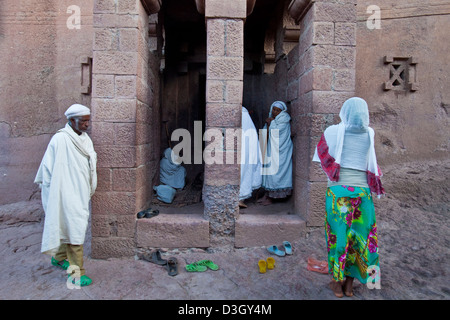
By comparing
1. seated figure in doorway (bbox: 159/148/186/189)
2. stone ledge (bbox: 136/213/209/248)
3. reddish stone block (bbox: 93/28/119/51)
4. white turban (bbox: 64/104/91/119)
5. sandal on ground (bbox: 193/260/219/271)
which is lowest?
sandal on ground (bbox: 193/260/219/271)

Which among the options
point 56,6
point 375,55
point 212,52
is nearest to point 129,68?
point 212,52

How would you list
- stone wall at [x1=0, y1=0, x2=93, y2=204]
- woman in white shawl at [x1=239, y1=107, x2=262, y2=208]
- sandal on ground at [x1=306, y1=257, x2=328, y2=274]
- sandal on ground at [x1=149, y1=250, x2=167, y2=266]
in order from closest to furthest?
sandal on ground at [x1=306, y1=257, x2=328, y2=274] < sandal on ground at [x1=149, y1=250, x2=167, y2=266] < woman in white shawl at [x1=239, y1=107, x2=262, y2=208] < stone wall at [x1=0, y1=0, x2=93, y2=204]

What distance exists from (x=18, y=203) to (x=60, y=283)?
285cm

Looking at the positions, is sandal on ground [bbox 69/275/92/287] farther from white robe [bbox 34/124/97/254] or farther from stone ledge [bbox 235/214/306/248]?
stone ledge [bbox 235/214/306/248]

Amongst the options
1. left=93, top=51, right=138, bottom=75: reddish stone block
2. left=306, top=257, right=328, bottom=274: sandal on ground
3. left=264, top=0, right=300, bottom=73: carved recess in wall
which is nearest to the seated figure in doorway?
left=93, top=51, right=138, bottom=75: reddish stone block

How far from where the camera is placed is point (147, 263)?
3.55 m

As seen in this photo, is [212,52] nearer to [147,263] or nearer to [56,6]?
[147,263]

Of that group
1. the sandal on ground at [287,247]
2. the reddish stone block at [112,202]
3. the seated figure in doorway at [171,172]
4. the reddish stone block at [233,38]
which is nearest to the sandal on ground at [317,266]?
the sandal on ground at [287,247]

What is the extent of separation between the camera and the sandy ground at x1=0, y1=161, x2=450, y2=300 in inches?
114

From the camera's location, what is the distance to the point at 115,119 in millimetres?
3547

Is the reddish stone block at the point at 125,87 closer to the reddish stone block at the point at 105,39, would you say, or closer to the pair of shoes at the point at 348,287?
the reddish stone block at the point at 105,39

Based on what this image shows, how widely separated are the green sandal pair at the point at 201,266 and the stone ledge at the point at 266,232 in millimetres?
434

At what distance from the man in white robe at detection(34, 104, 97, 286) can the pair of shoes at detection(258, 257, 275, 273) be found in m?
1.67

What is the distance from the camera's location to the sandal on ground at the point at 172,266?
3289mm
